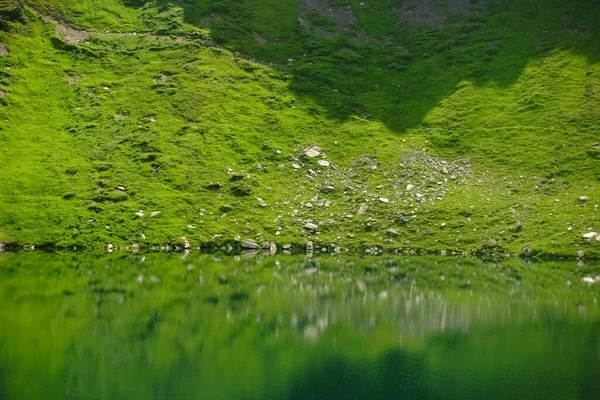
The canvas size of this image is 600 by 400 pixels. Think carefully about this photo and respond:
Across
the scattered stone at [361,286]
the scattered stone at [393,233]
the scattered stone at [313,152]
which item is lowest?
the scattered stone at [361,286]

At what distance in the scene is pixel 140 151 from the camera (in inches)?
3580

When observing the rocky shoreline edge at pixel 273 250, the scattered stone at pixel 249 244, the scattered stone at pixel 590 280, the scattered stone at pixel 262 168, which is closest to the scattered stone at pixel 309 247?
the rocky shoreline edge at pixel 273 250

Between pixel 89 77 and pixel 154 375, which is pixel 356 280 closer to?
pixel 154 375

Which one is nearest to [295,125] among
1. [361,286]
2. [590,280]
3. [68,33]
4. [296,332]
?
[68,33]

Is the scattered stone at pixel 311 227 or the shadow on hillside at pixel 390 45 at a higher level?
the shadow on hillside at pixel 390 45

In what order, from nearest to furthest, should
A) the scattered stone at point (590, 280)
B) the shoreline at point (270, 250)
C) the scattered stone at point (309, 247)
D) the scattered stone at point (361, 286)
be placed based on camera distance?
the scattered stone at point (361, 286)
the scattered stone at point (590, 280)
the shoreline at point (270, 250)
the scattered stone at point (309, 247)

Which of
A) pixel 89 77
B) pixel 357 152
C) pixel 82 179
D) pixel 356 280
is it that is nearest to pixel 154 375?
pixel 356 280

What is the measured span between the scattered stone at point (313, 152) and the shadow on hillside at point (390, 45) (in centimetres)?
1047

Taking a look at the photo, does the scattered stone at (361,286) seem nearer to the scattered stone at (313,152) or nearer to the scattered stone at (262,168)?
the scattered stone at (262,168)

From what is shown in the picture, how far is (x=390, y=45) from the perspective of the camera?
127 metres

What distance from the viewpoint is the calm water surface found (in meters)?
28.8

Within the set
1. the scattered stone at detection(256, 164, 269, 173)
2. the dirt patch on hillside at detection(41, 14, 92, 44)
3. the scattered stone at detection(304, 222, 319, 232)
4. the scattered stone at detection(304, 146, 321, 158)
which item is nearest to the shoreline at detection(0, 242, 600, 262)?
the scattered stone at detection(304, 222, 319, 232)

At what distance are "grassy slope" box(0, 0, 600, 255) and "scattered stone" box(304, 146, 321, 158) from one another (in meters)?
1.22

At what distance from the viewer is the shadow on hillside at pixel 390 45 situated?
351ft
